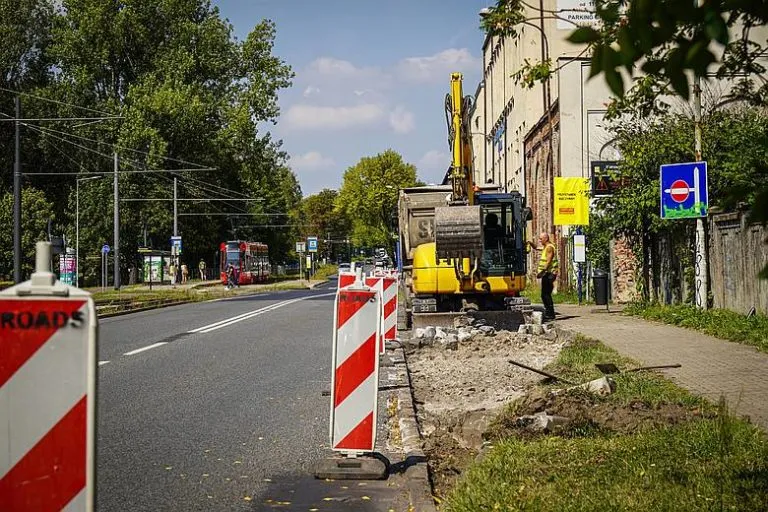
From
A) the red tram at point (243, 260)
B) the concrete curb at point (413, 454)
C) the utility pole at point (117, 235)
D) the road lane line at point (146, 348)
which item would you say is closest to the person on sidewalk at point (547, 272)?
the road lane line at point (146, 348)

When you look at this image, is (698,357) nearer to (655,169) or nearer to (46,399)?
(46,399)

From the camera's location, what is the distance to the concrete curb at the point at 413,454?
18.9 ft

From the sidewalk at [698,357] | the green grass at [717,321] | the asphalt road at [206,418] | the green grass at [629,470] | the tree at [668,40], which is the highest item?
the tree at [668,40]

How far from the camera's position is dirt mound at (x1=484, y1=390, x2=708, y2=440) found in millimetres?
7492

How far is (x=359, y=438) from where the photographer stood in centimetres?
675

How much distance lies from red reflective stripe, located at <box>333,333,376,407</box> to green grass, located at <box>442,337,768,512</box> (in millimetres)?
964

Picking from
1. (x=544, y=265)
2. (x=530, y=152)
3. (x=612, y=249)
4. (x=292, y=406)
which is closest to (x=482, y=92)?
(x=530, y=152)

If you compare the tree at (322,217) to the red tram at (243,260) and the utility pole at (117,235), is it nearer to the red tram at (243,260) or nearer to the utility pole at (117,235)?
the red tram at (243,260)

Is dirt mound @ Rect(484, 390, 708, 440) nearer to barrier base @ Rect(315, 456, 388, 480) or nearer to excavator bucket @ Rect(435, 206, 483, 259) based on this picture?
barrier base @ Rect(315, 456, 388, 480)

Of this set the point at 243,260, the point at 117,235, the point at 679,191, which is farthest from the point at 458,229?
the point at 243,260

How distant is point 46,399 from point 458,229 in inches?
636

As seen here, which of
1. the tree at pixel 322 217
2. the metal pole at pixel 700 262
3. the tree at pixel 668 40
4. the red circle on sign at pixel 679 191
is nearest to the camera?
the tree at pixel 668 40

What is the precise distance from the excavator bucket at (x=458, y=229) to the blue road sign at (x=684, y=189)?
349cm

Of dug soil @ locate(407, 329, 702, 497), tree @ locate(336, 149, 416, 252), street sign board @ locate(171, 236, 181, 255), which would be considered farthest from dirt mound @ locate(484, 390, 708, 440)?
tree @ locate(336, 149, 416, 252)
